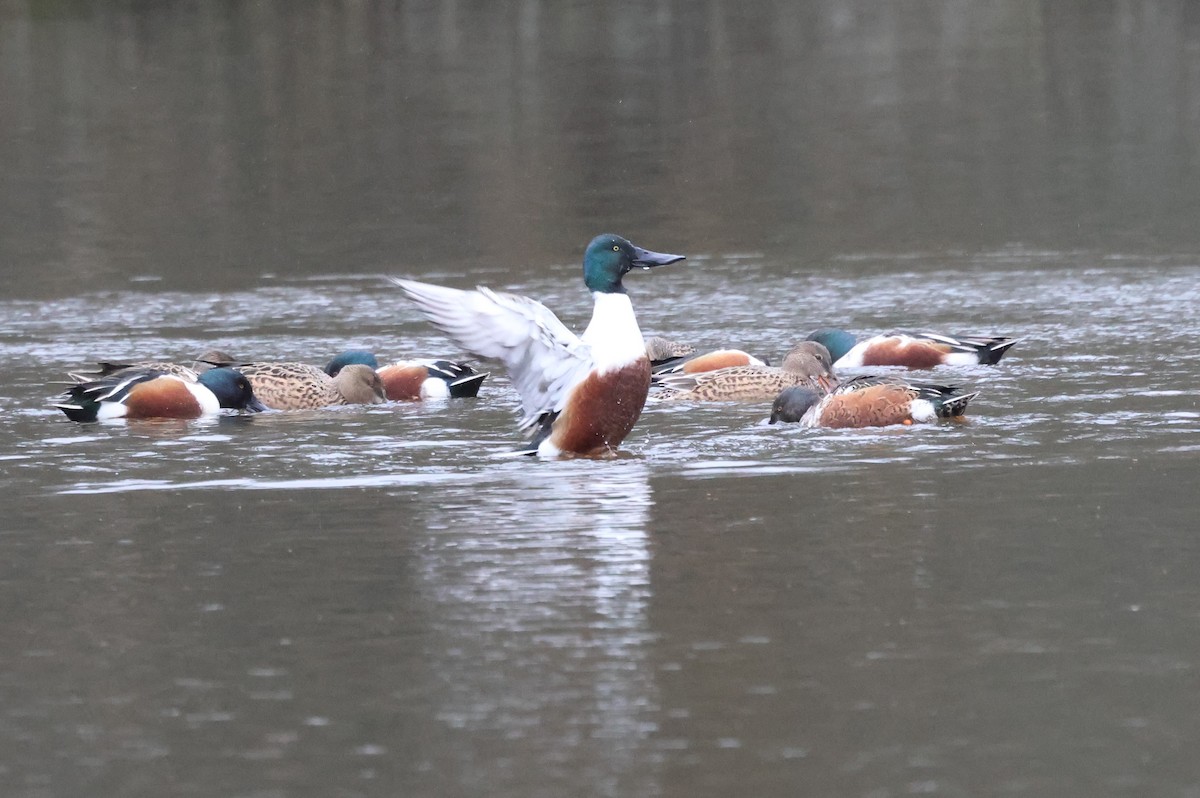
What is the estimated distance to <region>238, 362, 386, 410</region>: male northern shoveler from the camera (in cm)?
1305

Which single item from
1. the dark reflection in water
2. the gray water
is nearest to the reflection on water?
the gray water

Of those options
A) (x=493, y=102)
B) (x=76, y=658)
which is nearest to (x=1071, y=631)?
(x=76, y=658)

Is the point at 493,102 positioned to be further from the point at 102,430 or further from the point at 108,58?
the point at 102,430

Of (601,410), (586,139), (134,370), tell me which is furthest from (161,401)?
(586,139)

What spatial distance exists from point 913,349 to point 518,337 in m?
4.14

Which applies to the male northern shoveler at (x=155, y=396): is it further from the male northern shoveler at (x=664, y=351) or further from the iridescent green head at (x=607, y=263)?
the male northern shoveler at (x=664, y=351)

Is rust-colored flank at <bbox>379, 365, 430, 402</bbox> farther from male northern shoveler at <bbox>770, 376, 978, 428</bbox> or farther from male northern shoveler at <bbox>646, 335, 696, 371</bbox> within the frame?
male northern shoveler at <bbox>770, 376, 978, 428</bbox>

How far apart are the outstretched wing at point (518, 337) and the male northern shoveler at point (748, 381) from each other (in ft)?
7.00

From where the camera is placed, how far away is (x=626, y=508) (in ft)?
29.9

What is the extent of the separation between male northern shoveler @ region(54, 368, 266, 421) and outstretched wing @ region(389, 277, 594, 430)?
2.34 metres

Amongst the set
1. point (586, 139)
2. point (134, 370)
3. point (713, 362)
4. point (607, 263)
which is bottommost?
point (713, 362)

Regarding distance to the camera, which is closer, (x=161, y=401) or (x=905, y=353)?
(x=161, y=401)

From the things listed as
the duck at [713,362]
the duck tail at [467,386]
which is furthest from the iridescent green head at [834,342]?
the duck tail at [467,386]

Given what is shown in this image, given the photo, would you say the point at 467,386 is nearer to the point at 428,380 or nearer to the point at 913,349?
the point at 428,380
